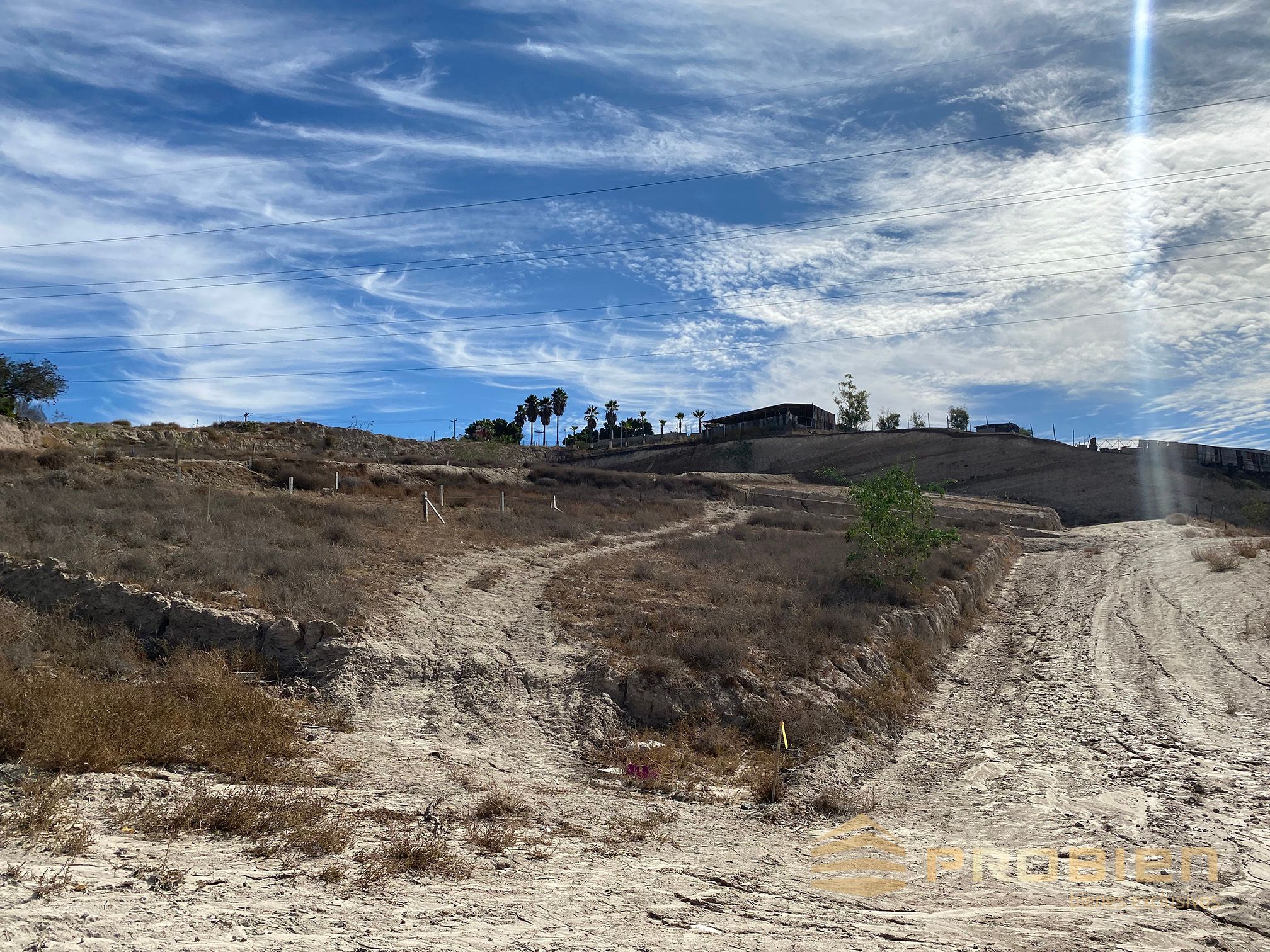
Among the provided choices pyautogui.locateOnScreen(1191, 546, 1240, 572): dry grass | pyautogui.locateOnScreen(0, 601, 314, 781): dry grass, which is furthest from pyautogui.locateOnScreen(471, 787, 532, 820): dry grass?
pyautogui.locateOnScreen(1191, 546, 1240, 572): dry grass

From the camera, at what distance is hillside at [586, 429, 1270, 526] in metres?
67.8

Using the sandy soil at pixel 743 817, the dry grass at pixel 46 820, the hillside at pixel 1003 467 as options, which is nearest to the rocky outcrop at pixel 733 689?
the sandy soil at pixel 743 817

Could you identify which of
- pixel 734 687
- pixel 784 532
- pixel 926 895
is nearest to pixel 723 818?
pixel 926 895

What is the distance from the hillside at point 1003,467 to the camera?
67.8 m

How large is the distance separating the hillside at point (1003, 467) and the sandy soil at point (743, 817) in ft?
121

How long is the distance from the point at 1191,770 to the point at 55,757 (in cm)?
1474

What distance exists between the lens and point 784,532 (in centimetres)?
3609

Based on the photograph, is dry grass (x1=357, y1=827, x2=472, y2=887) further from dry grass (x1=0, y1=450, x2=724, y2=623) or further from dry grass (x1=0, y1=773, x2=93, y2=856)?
dry grass (x1=0, y1=450, x2=724, y2=623)

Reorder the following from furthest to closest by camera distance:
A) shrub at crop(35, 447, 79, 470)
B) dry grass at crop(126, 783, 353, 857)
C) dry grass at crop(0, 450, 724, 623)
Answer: shrub at crop(35, 447, 79, 470) → dry grass at crop(0, 450, 724, 623) → dry grass at crop(126, 783, 353, 857)

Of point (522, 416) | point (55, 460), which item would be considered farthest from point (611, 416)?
point (55, 460)

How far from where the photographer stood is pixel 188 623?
45.4ft

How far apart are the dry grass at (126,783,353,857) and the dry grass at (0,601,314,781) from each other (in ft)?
3.78

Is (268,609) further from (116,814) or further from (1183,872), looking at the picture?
(1183,872)

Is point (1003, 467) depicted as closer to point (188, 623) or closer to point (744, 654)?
point (744, 654)
